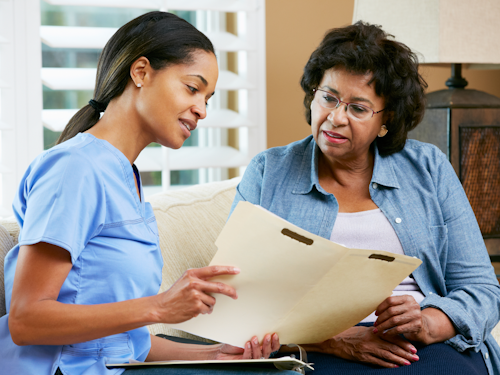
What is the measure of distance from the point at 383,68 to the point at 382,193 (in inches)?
12.3

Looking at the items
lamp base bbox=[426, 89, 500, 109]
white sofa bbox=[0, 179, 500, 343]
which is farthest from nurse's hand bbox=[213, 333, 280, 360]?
lamp base bbox=[426, 89, 500, 109]

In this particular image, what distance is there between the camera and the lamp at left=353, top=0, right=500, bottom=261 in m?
1.75

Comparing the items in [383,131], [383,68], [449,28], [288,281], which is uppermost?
[449,28]

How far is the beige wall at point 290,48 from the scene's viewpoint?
7.29 ft

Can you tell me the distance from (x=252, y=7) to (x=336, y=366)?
147 centimetres

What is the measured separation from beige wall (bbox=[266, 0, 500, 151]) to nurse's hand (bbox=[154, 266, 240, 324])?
1.55 m

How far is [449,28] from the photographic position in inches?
68.4

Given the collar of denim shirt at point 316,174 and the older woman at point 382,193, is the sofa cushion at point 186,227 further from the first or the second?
the collar of denim shirt at point 316,174

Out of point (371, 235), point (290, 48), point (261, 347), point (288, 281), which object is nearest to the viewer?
point (288, 281)

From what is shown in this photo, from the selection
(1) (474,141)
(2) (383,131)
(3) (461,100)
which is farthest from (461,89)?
(2) (383,131)

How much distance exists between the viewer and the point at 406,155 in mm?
1428

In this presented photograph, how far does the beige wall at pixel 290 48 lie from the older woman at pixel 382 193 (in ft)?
2.76

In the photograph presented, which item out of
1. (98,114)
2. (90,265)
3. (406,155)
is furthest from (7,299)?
(406,155)

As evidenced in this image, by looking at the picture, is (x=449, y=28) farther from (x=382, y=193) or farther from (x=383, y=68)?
(x=382, y=193)
